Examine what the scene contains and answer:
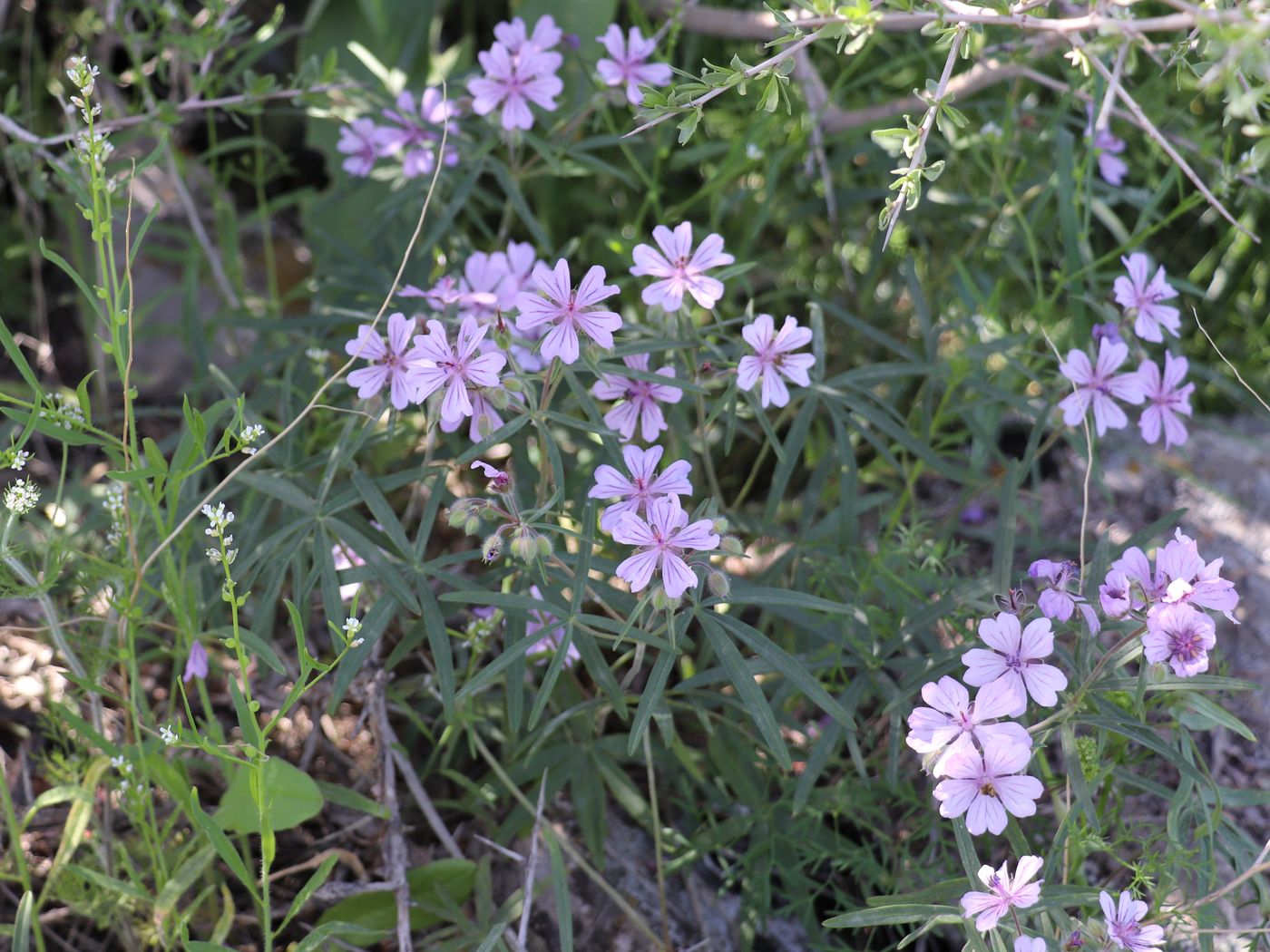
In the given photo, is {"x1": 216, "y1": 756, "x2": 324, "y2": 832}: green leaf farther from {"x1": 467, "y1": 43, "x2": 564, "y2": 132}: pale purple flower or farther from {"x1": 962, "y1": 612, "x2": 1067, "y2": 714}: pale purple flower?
{"x1": 467, "y1": 43, "x2": 564, "y2": 132}: pale purple flower

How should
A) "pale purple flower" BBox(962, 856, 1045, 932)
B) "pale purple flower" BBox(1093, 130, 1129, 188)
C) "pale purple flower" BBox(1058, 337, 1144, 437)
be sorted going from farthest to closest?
"pale purple flower" BBox(1093, 130, 1129, 188)
"pale purple flower" BBox(1058, 337, 1144, 437)
"pale purple flower" BBox(962, 856, 1045, 932)

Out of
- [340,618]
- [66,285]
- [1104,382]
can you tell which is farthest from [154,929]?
[66,285]

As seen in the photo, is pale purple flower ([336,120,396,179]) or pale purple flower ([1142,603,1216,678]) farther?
pale purple flower ([336,120,396,179])

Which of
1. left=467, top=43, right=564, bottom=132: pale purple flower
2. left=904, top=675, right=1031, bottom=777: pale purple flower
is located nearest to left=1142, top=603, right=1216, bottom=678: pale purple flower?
left=904, top=675, right=1031, bottom=777: pale purple flower

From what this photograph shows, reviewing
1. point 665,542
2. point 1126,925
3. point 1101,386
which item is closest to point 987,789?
point 1126,925

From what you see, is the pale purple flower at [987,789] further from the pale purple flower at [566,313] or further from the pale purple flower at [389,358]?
the pale purple flower at [389,358]

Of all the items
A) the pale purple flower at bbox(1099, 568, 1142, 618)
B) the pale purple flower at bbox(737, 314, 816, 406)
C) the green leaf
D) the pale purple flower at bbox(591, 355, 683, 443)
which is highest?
the pale purple flower at bbox(737, 314, 816, 406)

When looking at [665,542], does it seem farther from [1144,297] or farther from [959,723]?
[1144,297]
